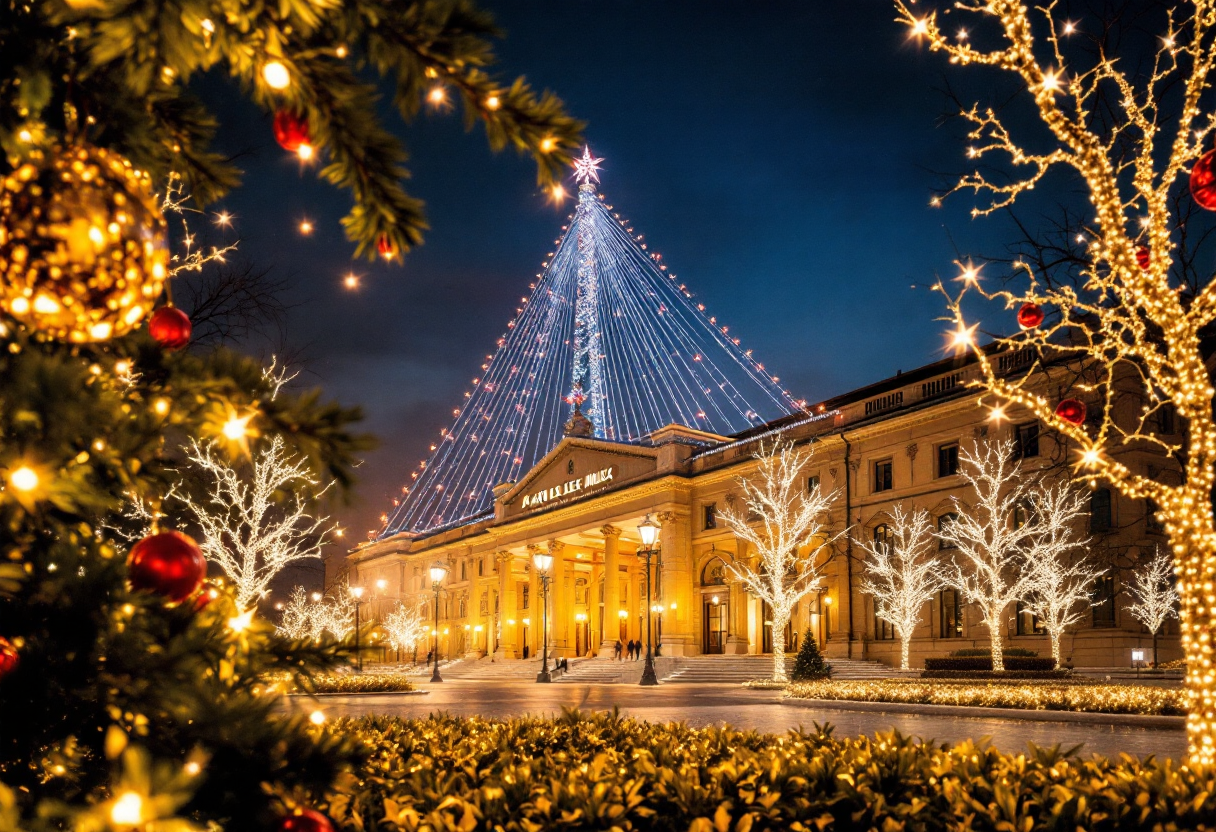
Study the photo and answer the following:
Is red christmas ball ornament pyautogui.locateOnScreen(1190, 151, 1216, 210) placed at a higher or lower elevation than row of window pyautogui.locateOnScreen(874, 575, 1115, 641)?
higher

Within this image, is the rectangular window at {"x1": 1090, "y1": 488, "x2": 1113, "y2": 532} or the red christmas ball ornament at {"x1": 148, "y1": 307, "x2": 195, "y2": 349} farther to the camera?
the rectangular window at {"x1": 1090, "y1": 488, "x2": 1113, "y2": 532}

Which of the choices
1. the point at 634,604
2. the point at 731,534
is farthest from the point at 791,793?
the point at 634,604

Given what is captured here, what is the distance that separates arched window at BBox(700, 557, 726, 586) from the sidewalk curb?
27.7 metres

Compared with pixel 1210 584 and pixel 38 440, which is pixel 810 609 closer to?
pixel 1210 584

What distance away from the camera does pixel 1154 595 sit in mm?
30281

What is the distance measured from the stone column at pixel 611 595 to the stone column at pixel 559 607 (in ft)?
20.4

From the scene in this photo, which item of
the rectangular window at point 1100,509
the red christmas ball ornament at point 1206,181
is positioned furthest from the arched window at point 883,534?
the red christmas ball ornament at point 1206,181

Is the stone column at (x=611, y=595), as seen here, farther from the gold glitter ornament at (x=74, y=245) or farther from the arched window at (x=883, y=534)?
the gold glitter ornament at (x=74, y=245)

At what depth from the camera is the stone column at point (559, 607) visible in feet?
201

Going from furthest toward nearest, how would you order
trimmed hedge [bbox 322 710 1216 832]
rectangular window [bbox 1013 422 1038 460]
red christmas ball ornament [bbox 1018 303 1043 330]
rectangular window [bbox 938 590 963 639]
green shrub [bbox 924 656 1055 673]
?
rectangular window [bbox 938 590 963 639], rectangular window [bbox 1013 422 1038 460], green shrub [bbox 924 656 1055 673], red christmas ball ornament [bbox 1018 303 1043 330], trimmed hedge [bbox 322 710 1216 832]

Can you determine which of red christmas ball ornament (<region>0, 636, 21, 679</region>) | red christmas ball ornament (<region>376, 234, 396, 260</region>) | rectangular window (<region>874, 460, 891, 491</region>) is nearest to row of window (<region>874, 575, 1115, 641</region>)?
rectangular window (<region>874, 460, 891, 491</region>)

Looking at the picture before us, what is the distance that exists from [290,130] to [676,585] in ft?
165

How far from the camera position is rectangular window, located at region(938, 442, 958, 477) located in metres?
39.0

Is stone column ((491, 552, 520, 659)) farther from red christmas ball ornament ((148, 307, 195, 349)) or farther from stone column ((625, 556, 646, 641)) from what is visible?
red christmas ball ornament ((148, 307, 195, 349))
